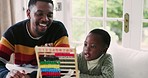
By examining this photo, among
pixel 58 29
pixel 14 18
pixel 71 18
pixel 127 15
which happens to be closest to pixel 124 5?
pixel 127 15

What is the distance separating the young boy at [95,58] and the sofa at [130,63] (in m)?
0.13

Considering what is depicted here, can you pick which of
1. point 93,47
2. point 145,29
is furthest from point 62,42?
point 145,29

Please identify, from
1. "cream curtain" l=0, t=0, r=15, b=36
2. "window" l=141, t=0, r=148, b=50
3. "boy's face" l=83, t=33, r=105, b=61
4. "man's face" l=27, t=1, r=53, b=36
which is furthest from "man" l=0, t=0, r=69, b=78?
"window" l=141, t=0, r=148, b=50

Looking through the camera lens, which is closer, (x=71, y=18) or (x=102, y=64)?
(x=102, y=64)

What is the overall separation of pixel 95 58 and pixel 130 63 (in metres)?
0.23

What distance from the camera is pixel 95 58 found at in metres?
1.52

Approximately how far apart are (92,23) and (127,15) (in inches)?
14.6

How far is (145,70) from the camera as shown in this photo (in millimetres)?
1528

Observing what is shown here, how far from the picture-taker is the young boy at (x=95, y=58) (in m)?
1.49

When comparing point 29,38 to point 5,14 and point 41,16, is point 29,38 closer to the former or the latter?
point 41,16

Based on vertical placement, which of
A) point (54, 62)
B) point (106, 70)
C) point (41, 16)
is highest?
point (41, 16)

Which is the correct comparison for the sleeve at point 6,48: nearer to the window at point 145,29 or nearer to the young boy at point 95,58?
the young boy at point 95,58

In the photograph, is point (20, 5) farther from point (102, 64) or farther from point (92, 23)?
point (102, 64)

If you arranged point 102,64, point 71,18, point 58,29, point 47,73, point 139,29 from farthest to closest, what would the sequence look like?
point 71,18 < point 139,29 < point 58,29 < point 102,64 < point 47,73
